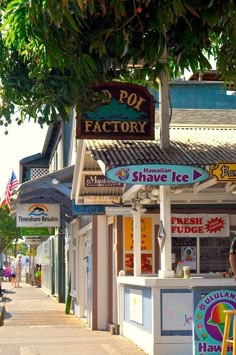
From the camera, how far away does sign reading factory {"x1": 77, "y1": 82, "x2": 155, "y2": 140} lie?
11141 millimetres

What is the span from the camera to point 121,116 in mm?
11469

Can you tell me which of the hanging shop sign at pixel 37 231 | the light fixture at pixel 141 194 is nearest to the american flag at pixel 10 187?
the hanging shop sign at pixel 37 231

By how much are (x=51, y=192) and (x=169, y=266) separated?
7766mm

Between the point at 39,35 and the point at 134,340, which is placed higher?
the point at 39,35

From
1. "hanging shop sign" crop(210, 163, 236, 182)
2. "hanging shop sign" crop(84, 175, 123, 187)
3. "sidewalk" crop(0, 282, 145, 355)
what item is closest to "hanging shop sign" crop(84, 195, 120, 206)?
"hanging shop sign" crop(84, 175, 123, 187)

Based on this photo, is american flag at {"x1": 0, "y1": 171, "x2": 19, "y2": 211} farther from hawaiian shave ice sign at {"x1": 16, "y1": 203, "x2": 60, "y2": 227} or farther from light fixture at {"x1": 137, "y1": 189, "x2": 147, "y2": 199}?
light fixture at {"x1": 137, "y1": 189, "x2": 147, "y2": 199}

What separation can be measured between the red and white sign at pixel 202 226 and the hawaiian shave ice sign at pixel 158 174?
4.24 metres

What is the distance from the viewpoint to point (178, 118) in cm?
1675

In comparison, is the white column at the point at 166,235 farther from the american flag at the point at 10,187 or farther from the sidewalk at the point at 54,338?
the american flag at the point at 10,187

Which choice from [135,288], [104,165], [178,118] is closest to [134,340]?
[135,288]

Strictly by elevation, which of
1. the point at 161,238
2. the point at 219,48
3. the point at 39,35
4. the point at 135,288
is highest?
the point at 219,48

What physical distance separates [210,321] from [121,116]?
12.4 feet

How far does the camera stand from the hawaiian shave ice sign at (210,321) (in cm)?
908

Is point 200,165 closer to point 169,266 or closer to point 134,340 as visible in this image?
point 169,266
